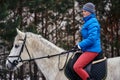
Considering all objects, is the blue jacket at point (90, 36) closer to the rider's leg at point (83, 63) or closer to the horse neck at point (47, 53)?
the rider's leg at point (83, 63)

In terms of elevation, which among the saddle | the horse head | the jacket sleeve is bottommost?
the saddle

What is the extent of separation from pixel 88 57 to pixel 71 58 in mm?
386

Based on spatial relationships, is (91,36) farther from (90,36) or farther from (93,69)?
(93,69)

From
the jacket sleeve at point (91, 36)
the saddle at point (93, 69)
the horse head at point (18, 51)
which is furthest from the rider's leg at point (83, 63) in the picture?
the horse head at point (18, 51)

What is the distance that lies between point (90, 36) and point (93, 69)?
2.47ft

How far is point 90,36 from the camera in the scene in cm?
757

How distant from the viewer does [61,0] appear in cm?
1730

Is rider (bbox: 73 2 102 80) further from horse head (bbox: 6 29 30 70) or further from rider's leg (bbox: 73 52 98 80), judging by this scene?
horse head (bbox: 6 29 30 70)

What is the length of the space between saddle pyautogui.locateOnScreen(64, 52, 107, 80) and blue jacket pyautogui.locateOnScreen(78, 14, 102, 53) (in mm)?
238

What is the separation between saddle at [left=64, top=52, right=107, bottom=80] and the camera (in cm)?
789

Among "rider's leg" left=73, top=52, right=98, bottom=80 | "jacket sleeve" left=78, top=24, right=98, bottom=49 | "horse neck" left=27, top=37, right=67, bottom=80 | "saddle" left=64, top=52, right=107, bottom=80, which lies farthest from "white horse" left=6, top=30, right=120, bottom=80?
"jacket sleeve" left=78, top=24, right=98, bottom=49

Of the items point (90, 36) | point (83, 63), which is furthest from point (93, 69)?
point (90, 36)

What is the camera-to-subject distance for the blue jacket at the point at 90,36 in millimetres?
7595

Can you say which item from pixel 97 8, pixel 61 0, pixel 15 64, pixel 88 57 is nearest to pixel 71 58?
pixel 88 57
